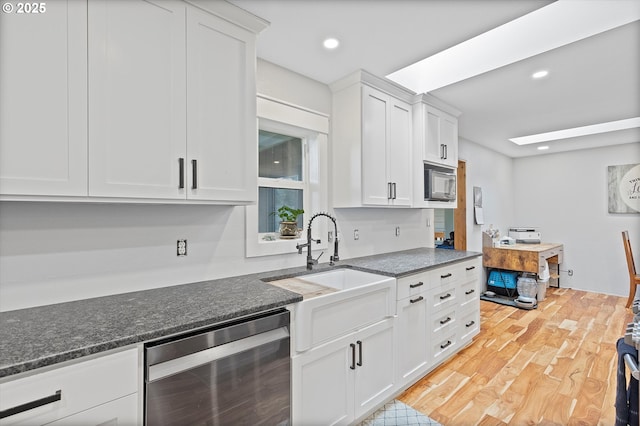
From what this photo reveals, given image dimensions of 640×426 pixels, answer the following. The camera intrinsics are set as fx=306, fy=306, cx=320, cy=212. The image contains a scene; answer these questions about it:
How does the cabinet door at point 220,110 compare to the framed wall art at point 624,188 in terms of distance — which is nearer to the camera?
the cabinet door at point 220,110

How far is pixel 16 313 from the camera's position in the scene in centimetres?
132

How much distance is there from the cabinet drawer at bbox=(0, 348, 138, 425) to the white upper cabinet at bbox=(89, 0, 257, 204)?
2.27 feet

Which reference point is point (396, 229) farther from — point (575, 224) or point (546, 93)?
point (575, 224)

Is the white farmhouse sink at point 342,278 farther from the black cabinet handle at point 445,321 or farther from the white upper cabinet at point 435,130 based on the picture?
the white upper cabinet at point 435,130

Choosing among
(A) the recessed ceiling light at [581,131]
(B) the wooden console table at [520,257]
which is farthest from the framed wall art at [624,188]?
(A) the recessed ceiling light at [581,131]

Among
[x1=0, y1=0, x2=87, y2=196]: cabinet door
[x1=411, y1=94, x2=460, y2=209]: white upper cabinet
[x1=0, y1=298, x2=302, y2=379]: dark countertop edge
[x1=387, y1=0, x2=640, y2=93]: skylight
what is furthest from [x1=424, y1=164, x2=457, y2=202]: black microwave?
[x1=0, y1=0, x2=87, y2=196]: cabinet door

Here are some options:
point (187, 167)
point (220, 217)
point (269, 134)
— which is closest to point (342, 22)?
point (269, 134)

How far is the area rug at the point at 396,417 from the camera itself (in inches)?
76.2

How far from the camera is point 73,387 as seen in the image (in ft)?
3.17

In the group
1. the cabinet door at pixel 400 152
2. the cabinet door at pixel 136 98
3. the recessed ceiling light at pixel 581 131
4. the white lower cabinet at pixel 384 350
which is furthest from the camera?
the recessed ceiling light at pixel 581 131

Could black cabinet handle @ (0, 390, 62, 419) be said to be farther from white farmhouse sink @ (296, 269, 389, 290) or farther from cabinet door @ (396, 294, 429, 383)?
cabinet door @ (396, 294, 429, 383)

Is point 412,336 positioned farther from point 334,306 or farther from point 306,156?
point 306,156

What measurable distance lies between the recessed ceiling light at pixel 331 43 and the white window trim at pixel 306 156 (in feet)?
1.68

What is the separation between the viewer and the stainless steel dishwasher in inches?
44.6
